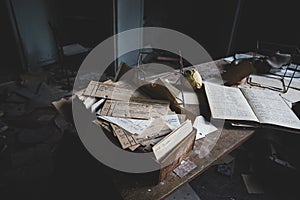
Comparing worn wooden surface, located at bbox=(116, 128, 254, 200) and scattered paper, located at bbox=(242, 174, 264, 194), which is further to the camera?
scattered paper, located at bbox=(242, 174, 264, 194)

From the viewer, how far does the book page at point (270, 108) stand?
102cm

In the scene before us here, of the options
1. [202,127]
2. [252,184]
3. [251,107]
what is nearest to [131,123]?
[202,127]

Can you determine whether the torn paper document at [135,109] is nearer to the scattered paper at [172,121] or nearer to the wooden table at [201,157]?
the scattered paper at [172,121]

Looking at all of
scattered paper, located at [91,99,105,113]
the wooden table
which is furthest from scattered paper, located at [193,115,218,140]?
scattered paper, located at [91,99,105,113]

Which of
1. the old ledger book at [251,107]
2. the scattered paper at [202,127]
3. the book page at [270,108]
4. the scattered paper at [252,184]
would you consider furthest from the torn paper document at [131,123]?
the scattered paper at [252,184]

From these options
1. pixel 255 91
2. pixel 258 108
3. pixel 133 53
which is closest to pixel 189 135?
pixel 258 108

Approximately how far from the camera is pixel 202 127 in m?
1.00

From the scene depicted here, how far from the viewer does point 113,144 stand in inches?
29.9

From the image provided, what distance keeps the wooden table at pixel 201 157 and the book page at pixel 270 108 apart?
0.38 feet

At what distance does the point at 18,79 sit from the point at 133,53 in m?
1.63

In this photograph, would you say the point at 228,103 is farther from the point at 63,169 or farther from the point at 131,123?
the point at 63,169

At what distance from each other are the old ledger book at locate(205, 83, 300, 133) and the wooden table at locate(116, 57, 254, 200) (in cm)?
7

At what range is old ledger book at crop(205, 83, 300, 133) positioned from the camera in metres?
1.02

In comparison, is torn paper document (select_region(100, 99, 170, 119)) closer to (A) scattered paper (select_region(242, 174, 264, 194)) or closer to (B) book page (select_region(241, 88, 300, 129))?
(B) book page (select_region(241, 88, 300, 129))
